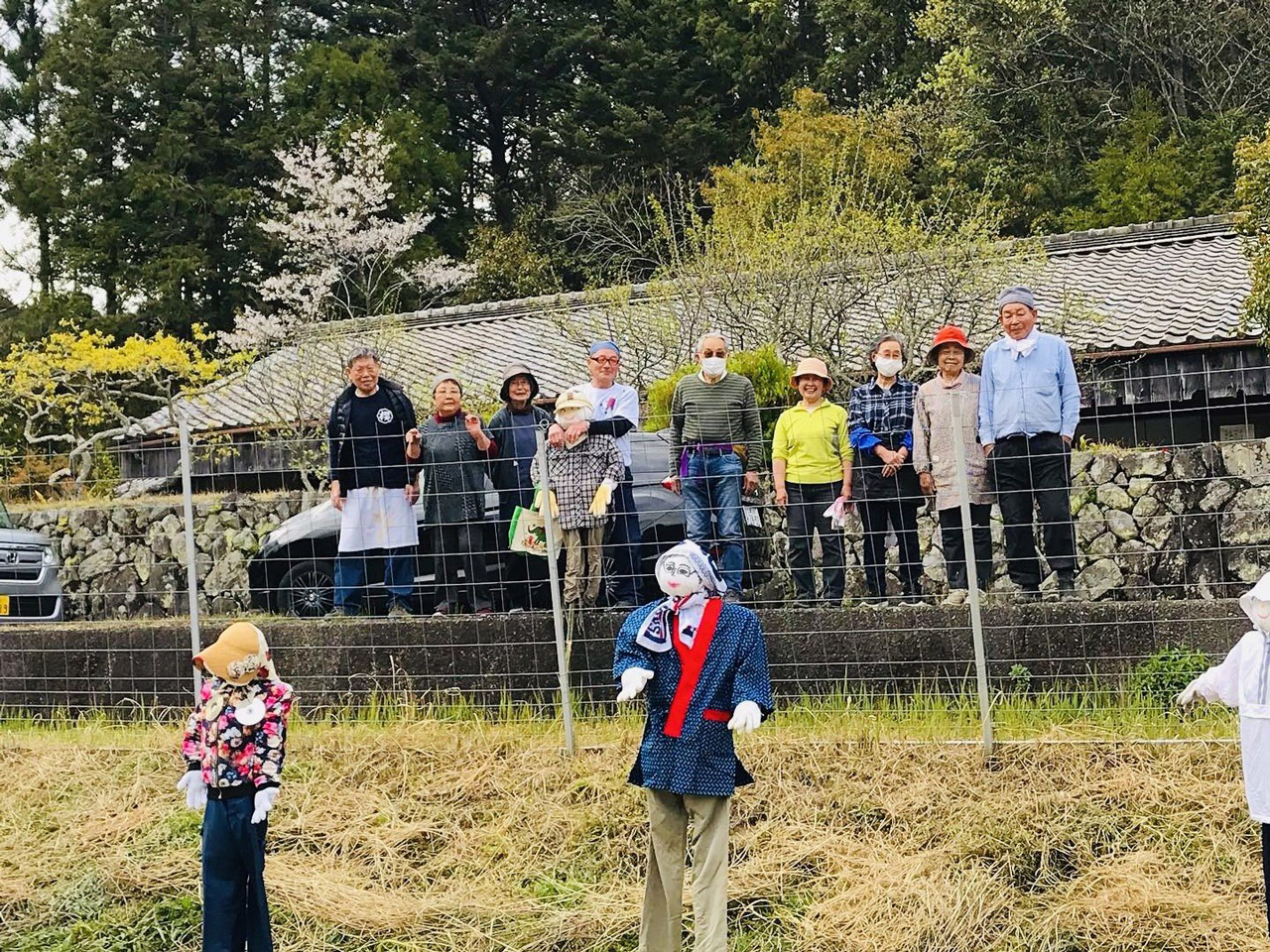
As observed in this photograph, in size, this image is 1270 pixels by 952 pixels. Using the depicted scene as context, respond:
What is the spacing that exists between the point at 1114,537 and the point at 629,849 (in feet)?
13.0

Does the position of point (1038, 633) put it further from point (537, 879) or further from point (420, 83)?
point (420, 83)

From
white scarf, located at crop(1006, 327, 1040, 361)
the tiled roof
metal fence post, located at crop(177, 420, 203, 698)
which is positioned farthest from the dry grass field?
the tiled roof

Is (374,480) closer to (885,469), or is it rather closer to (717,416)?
(717,416)

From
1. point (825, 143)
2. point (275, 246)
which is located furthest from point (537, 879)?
Answer: point (275, 246)

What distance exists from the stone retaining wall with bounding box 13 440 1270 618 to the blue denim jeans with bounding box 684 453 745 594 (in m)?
0.36

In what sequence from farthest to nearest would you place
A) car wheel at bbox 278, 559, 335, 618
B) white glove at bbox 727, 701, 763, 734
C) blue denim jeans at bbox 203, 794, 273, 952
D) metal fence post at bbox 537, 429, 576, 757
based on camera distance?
car wheel at bbox 278, 559, 335, 618, metal fence post at bbox 537, 429, 576, 757, blue denim jeans at bbox 203, 794, 273, 952, white glove at bbox 727, 701, 763, 734

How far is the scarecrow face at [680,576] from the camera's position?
6113 mm

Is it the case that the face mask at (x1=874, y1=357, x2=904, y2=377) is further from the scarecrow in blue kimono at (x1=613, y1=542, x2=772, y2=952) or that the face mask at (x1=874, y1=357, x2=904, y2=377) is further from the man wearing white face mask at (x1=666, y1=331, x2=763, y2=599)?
the scarecrow in blue kimono at (x1=613, y1=542, x2=772, y2=952)

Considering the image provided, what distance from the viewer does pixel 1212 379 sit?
16.5 meters

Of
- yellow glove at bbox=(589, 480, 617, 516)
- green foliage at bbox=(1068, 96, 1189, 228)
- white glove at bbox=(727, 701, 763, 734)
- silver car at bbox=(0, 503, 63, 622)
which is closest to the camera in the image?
white glove at bbox=(727, 701, 763, 734)

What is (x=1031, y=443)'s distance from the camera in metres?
8.26

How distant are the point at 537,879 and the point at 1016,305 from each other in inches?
159

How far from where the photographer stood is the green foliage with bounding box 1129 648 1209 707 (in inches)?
305

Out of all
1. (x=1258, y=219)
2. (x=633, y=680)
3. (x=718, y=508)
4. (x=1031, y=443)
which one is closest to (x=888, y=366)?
(x=1031, y=443)
